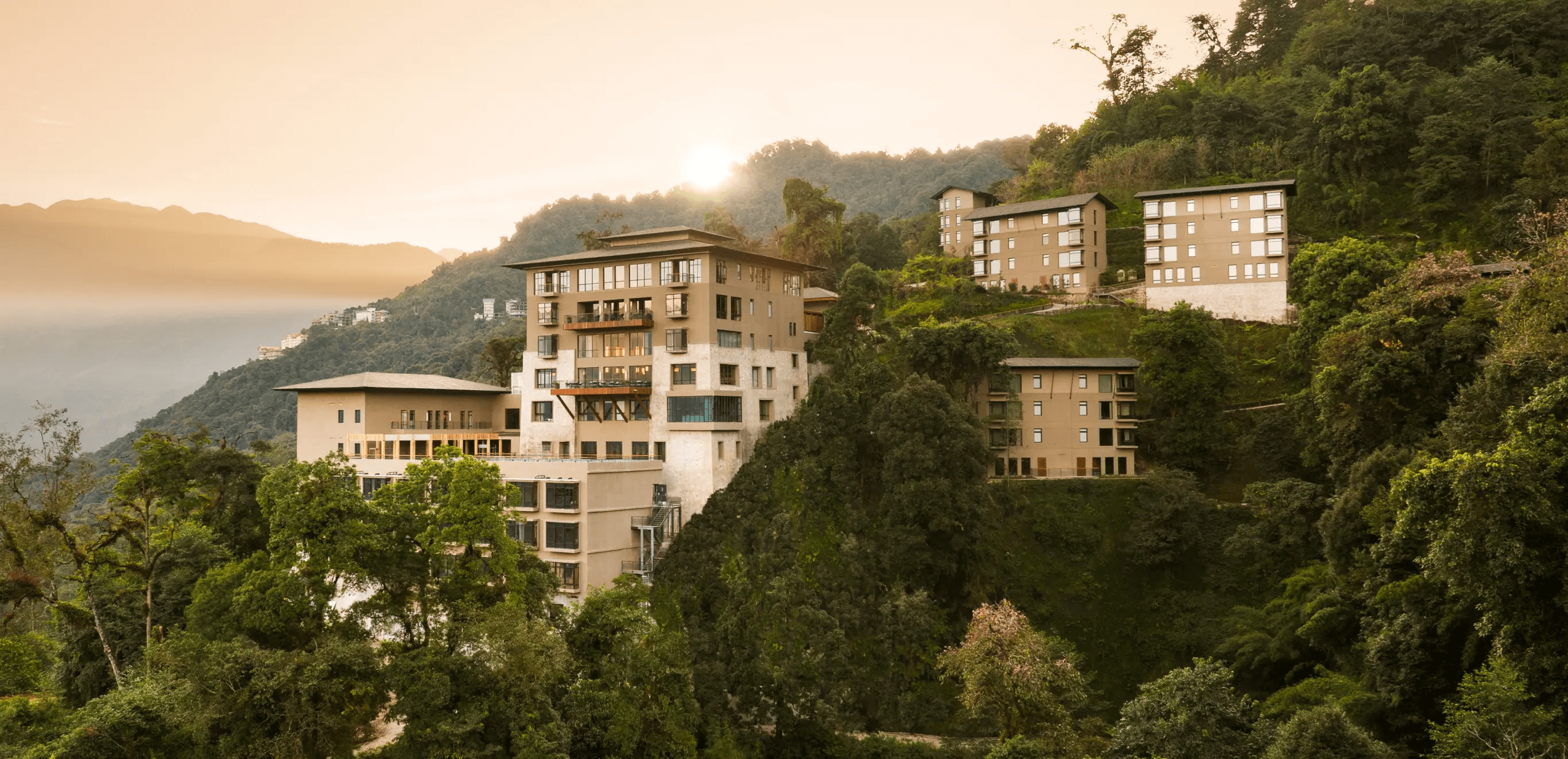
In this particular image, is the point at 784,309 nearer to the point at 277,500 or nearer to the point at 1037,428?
the point at 1037,428

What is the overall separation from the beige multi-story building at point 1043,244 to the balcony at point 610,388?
35.3 m

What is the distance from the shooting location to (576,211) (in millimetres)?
149000

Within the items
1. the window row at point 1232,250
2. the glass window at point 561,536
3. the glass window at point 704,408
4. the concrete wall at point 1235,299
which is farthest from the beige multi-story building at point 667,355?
the concrete wall at point 1235,299

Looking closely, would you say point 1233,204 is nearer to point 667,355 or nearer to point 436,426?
point 667,355

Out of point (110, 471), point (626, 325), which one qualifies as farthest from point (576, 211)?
point (626, 325)

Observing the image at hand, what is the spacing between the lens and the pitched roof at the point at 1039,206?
77.4 metres

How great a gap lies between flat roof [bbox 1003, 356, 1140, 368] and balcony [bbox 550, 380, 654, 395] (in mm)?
19860

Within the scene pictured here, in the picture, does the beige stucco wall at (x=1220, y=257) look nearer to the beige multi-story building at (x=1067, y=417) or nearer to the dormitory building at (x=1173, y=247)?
the dormitory building at (x=1173, y=247)

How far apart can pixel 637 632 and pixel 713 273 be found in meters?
23.4

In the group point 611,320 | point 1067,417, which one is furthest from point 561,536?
point 1067,417

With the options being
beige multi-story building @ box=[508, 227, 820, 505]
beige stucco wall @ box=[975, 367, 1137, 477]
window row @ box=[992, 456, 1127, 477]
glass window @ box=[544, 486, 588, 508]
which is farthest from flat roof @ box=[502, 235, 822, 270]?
window row @ box=[992, 456, 1127, 477]

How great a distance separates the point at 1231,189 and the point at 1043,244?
13.8 metres

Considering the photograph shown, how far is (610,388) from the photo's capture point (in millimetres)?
54656

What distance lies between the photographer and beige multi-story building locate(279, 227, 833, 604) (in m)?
49.0
